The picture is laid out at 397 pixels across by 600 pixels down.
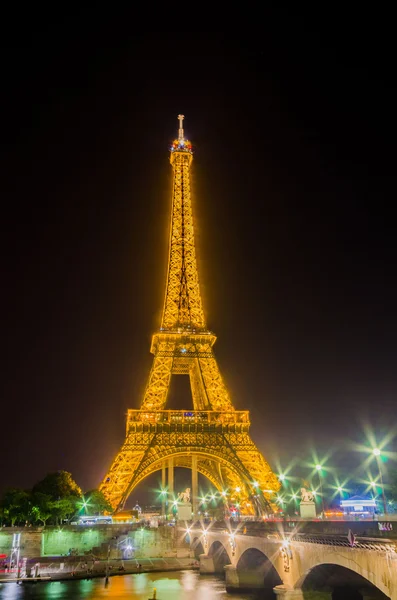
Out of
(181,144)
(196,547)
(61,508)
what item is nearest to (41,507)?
(61,508)

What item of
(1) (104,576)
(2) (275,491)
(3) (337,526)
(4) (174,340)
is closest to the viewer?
(3) (337,526)

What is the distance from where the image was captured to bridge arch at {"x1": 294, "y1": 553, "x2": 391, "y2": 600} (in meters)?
15.6

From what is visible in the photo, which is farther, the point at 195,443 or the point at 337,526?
the point at 195,443

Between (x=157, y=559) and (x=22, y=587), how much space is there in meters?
17.5

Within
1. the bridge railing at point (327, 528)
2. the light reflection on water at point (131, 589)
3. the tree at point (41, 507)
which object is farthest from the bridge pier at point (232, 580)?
the tree at point (41, 507)

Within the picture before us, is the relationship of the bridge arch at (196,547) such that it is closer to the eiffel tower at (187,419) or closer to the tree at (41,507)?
the eiffel tower at (187,419)

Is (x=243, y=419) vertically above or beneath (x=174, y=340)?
beneath

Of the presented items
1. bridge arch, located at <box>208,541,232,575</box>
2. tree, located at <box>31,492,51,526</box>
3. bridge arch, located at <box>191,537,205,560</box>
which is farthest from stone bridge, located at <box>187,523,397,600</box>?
tree, located at <box>31,492,51,526</box>

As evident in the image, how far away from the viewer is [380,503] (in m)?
62.4

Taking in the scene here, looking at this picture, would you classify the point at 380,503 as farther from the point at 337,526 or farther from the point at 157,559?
the point at 337,526

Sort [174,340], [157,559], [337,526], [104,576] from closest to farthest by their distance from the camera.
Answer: [337,526], [104,576], [157,559], [174,340]

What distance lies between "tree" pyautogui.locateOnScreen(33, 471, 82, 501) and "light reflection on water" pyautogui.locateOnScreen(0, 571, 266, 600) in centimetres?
1990

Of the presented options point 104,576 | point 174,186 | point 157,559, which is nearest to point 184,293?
point 174,186

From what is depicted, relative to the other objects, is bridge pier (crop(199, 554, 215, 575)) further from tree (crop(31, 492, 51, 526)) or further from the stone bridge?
tree (crop(31, 492, 51, 526))
